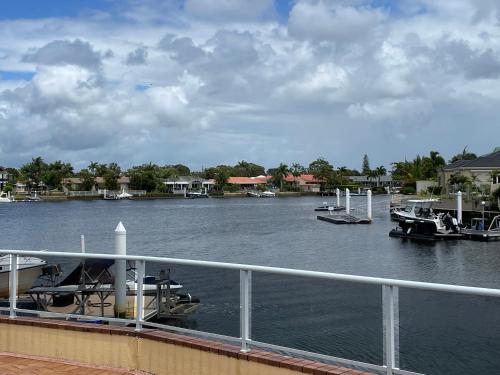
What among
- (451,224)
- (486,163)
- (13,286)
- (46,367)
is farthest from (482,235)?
(46,367)

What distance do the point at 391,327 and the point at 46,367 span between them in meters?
4.12

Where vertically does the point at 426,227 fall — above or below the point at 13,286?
below

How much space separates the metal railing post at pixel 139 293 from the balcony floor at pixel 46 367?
58cm

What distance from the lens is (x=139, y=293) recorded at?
7613 mm

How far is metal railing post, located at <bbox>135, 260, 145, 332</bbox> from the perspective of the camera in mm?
7551

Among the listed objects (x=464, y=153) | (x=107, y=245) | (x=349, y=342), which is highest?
(x=464, y=153)

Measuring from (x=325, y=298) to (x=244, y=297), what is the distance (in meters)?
0.94

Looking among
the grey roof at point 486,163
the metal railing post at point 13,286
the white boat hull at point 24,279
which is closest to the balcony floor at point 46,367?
the metal railing post at point 13,286

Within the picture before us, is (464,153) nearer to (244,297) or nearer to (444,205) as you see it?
(444,205)

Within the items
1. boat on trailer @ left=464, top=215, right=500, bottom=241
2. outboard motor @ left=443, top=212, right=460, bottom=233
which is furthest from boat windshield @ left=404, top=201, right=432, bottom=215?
boat on trailer @ left=464, top=215, right=500, bottom=241

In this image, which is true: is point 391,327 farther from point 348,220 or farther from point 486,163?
point 486,163

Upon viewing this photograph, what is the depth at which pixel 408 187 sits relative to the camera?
138 meters

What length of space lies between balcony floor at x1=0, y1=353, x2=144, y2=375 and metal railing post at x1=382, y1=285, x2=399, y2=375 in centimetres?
297

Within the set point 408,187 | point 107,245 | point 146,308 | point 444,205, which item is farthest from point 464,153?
point 146,308
